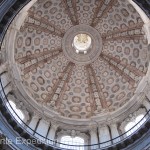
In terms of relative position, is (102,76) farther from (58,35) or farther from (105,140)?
(105,140)

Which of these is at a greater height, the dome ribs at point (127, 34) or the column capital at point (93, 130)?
the dome ribs at point (127, 34)

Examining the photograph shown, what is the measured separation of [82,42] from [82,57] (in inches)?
74.2

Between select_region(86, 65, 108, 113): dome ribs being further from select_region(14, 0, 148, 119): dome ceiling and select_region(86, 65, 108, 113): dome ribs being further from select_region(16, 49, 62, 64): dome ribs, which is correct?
select_region(16, 49, 62, 64): dome ribs

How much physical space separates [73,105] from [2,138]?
14.8 metres

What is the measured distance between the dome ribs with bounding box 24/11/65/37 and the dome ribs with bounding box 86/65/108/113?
442 centimetres

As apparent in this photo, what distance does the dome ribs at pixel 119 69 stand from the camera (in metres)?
37.3

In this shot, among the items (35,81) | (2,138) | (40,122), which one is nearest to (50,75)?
(35,81)

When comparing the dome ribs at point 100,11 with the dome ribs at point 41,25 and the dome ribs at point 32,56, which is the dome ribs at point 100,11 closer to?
the dome ribs at point 41,25

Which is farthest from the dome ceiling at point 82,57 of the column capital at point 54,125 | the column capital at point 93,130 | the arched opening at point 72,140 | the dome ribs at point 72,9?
the arched opening at point 72,140

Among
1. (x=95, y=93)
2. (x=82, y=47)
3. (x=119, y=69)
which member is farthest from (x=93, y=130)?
(x=82, y=47)

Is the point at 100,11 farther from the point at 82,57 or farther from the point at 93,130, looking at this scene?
the point at 93,130

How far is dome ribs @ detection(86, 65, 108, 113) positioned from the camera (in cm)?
3706

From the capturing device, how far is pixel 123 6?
37000 millimetres

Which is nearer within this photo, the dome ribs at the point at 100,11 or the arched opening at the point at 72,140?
the arched opening at the point at 72,140
